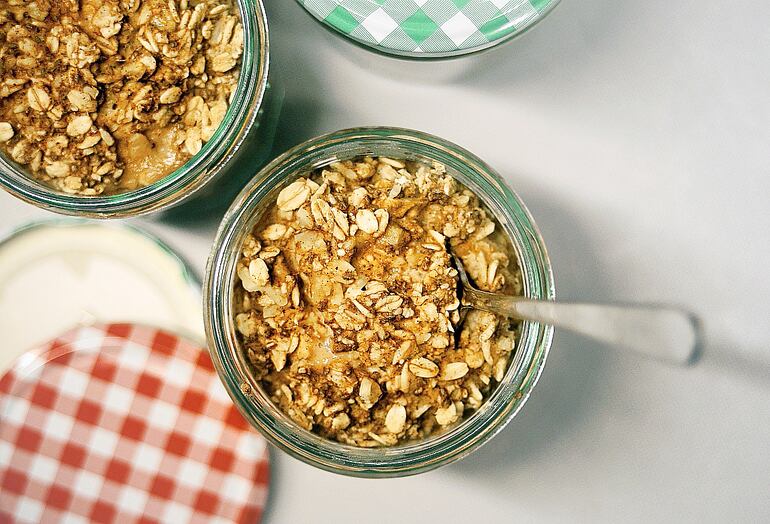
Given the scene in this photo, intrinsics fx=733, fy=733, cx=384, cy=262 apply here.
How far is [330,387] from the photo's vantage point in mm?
732

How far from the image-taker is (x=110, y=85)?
2.46ft

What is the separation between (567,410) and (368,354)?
1.17ft

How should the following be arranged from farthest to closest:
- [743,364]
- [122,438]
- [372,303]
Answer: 1. [743,364]
2. [122,438]
3. [372,303]

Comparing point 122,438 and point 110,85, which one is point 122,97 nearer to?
Result: point 110,85

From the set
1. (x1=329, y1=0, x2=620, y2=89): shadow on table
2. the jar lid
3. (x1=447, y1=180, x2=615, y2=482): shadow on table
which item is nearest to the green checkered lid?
(x1=329, y1=0, x2=620, y2=89): shadow on table

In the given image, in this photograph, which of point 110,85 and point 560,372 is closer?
point 110,85

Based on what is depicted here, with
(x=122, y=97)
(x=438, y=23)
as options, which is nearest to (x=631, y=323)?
(x=438, y=23)

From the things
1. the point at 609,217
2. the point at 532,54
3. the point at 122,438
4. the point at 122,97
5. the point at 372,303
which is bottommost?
the point at 122,438

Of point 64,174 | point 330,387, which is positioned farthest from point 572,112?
point 64,174

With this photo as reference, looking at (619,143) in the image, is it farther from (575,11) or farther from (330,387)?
(330,387)

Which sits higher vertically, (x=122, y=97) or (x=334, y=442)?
(x=122, y=97)

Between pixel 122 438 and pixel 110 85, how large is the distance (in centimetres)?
43

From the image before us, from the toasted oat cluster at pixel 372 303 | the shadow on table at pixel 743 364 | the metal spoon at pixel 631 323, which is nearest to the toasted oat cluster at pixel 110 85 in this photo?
the toasted oat cluster at pixel 372 303

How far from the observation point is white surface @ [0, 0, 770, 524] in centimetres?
90
